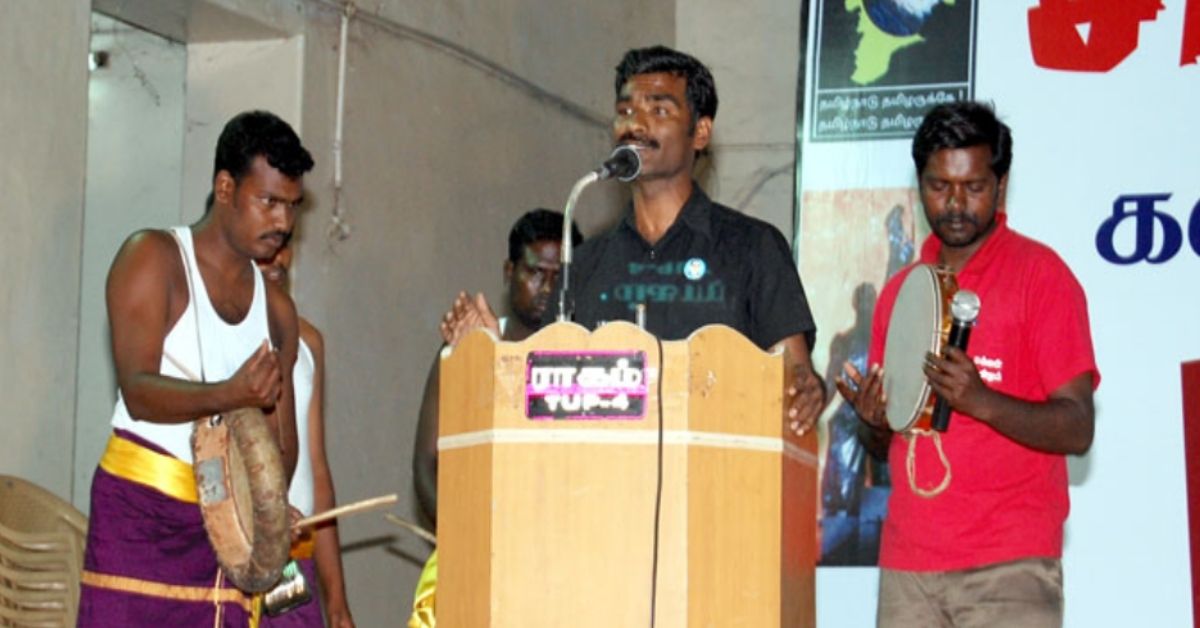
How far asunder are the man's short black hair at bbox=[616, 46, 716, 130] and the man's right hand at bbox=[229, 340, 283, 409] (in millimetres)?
1027

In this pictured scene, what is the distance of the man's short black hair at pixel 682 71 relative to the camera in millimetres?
4426

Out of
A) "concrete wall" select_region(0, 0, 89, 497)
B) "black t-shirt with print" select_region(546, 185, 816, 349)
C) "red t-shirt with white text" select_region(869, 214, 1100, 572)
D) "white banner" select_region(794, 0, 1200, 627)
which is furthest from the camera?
"white banner" select_region(794, 0, 1200, 627)

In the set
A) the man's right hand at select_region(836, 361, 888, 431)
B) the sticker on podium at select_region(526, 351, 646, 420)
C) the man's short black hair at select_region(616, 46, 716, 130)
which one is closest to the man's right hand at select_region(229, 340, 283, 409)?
the sticker on podium at select_region(526, 351, 646, 420)

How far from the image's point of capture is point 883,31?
6406 mm

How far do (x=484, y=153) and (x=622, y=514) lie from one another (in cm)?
497

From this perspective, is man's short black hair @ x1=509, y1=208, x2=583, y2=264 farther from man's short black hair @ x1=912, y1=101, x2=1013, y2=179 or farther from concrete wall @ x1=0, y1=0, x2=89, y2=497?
Answer: man's short black hair @ x1=912, y1=101, x2=1013, y2=179

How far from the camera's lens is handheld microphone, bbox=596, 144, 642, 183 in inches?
158

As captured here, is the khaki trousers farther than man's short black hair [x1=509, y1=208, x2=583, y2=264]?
No

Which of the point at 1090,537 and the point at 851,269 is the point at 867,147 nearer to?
the point at 851,269

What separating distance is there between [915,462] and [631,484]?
87cm

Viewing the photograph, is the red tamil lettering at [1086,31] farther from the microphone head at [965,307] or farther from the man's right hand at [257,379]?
the man's right hand at [257,379]

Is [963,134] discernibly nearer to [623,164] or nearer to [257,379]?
[623,164]

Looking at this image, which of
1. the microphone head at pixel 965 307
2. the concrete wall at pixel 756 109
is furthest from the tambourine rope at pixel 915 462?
the concrete wall at pixel 756 109

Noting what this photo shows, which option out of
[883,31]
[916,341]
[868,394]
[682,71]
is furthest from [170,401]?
[883,31]
